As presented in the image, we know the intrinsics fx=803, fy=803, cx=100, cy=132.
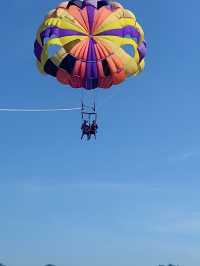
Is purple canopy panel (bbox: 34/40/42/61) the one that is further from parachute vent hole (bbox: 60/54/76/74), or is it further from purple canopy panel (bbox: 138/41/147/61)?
purple canopy panel (bbox: 138/41/147/61)

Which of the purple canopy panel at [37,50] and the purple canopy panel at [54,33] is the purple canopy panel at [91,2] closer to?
the purple canopy panel at [54,33]

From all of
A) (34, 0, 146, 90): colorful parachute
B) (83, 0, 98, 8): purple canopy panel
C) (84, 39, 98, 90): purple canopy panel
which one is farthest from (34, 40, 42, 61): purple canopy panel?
(83, 0, 98, 8): purple canopy panel

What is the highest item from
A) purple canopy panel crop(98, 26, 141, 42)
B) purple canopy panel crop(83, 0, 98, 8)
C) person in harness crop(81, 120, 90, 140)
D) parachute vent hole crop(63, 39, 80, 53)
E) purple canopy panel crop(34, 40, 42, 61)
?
purple canopy panel crop(83, 0, 98, 8)

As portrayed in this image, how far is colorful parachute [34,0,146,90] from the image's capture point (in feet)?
199

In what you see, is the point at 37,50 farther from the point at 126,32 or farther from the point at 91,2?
the point at 126,32

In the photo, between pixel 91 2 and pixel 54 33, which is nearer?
pixel 54 33

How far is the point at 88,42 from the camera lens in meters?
61.0

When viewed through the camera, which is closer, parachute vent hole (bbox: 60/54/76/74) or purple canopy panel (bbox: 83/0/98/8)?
parachute vent hole (bbox: 60/54/76/74)

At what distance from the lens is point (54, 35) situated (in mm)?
60188

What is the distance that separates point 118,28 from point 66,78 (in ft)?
18.2

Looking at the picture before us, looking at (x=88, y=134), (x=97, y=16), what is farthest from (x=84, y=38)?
(x=88, y=134)

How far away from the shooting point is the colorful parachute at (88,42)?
60594 millimetres

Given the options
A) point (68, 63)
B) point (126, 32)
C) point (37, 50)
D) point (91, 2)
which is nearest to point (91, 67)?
point (68, 63)

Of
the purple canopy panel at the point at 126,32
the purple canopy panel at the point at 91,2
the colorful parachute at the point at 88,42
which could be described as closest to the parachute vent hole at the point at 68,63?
the colorful parachute at the point at 88,42
